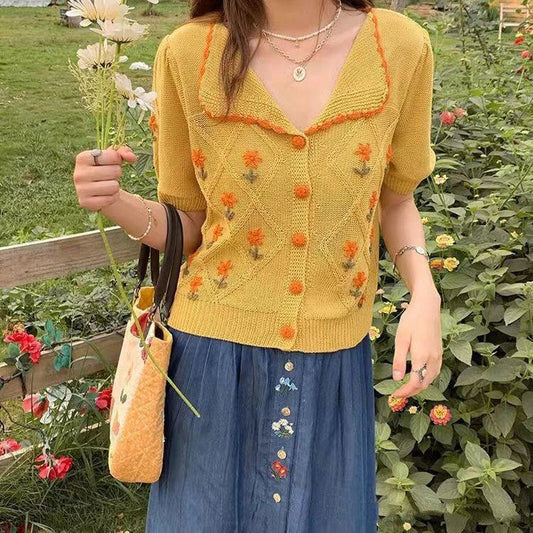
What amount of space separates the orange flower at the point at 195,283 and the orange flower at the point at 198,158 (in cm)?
20

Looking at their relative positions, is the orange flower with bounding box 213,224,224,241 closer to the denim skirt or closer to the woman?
the woman

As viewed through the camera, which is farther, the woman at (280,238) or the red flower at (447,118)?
the red flower at (447,118)

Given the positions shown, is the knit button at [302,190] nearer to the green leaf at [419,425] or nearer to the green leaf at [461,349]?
the green leaf at [461,349]

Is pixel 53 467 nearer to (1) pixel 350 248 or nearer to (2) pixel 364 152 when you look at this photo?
(1) pixel 350 248

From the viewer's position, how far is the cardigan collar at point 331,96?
129 cm

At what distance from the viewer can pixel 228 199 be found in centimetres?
132

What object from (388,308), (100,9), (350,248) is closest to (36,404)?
(388,308)

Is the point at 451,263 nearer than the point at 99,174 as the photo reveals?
No

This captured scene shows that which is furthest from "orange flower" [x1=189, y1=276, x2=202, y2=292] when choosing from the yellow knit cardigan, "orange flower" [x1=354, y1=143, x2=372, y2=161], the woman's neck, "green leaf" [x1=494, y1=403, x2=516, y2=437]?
"green leaf" [x1=494, y1=403, x2=516, y2=437]

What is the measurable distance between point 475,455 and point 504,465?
0.25ft

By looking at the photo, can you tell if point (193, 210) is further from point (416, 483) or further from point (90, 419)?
point (90, 419)

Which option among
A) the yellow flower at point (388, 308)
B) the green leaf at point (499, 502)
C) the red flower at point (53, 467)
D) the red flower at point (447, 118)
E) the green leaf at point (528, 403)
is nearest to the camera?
the green leaf at point (499, 502)

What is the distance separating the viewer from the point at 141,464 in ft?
4.54

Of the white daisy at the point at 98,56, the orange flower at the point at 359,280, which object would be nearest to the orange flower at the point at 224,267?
the orange flower at the point at 359,280
